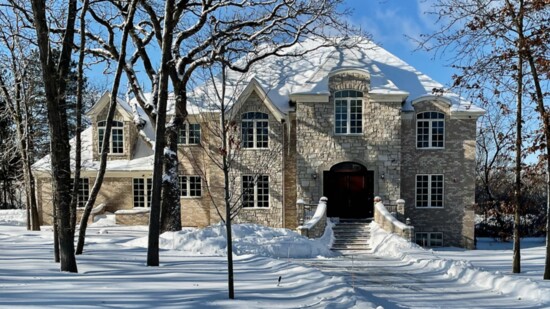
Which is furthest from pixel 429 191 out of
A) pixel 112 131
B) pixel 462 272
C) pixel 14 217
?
pixel 14 217

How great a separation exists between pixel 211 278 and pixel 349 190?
559 inches

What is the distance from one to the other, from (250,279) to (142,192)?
55.7 ft

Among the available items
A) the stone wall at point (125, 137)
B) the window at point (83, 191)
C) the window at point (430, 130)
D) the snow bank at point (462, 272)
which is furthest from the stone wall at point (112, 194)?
the window at point (430, 130)

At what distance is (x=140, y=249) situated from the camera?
12.4 meters

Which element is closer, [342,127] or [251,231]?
[251,231]

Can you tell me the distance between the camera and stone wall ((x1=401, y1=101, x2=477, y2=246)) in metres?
21.2

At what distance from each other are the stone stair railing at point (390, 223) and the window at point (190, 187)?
9481 millimetres

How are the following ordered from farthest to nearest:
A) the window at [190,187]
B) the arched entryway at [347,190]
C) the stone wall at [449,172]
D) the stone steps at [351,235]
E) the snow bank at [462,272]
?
the window at [190,187] → the stone wall at [449,172] → the arched entryway at [347,190] → the stone steps at [351,235] → the snow bank at [462,272]

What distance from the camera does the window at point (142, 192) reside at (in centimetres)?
2311

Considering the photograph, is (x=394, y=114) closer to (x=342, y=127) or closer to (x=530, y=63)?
(x=342, y=127)

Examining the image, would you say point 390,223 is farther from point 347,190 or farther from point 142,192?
point 142,192

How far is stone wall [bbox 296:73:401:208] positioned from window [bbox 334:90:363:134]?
22cm

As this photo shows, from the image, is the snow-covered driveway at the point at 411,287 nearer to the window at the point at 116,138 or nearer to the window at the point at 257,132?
the window at the point at 257,132

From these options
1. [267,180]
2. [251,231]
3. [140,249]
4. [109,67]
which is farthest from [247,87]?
[140,249]
